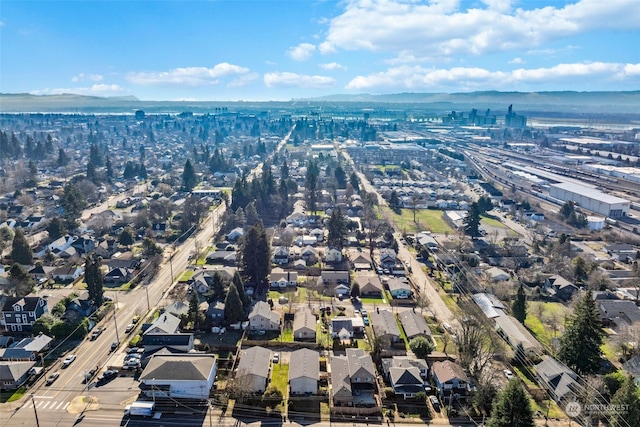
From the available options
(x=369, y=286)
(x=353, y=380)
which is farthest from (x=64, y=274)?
(x=353, y=380)

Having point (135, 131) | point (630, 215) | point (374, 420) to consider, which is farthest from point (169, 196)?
point (135, 131)

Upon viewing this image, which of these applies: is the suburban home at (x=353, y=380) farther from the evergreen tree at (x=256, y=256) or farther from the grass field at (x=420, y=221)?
the grass field at (x=420, y=221)

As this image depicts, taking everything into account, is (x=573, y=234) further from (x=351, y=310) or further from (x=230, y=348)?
(x=230, y=348)

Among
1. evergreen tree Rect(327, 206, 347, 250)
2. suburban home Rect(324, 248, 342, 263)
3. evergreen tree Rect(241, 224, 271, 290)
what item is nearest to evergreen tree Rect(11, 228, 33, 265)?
evergreen tree Rect(241, 224, 271, 290)

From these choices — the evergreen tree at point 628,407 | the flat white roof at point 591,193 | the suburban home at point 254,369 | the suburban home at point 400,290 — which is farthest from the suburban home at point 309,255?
the flat white roof at point 591,193

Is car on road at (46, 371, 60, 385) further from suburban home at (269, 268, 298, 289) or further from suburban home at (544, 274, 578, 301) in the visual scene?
suburban home at (544, 274, 578, 301)
